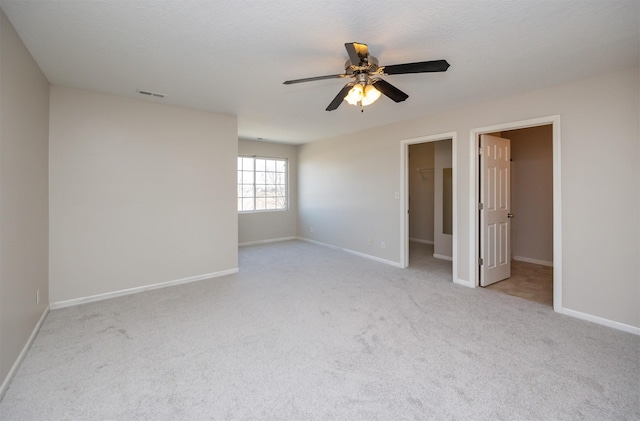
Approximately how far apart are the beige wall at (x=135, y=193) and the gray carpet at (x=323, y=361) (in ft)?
1.52

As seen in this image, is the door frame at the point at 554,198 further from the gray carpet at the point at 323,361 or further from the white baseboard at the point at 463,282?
the gray carpet at the point at 323,361

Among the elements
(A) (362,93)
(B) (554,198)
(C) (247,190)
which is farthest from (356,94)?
(C) (247,190)

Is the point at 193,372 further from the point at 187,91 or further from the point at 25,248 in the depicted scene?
the point at 187,91

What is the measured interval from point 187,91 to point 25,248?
82.7 inches

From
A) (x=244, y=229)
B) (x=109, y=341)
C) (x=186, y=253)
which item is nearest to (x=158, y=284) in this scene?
(x=186, y=253)

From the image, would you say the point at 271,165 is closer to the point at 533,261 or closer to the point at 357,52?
the point at 357,52

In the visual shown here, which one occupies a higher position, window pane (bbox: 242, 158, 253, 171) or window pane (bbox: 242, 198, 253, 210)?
window pane (bbox: 242, 158, 253, 171)

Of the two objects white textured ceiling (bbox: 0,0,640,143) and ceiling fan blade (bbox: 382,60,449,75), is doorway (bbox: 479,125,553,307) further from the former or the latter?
ceiling fan blade (bbox: 382,60,449,75)

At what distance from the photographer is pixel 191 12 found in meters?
1.87

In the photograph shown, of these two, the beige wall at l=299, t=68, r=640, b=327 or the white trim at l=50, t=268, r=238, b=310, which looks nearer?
the beige wall at l=299, t=68, r=640, b=327

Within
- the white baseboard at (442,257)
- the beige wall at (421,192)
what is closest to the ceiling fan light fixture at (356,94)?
the white baseboard at (442,257)

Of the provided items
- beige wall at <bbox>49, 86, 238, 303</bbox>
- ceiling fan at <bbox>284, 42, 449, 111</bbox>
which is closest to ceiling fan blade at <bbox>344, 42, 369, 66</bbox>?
ceiling fan at <bbox>284, 42, 449, 111</bbox>

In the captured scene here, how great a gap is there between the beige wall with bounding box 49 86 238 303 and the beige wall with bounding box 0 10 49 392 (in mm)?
262

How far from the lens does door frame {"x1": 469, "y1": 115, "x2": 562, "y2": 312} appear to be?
121 inches
